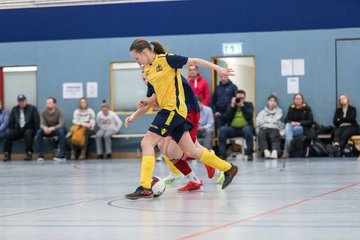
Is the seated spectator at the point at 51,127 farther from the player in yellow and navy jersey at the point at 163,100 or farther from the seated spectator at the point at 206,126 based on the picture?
the player in yellow and navy jersey at the point at 163,100

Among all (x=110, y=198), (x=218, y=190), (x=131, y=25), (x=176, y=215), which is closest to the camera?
(x=176, y=215)

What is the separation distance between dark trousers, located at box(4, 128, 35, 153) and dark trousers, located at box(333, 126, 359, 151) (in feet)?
26.1

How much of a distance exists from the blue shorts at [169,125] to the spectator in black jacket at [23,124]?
43.6 ft

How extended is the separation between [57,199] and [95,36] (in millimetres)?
14103

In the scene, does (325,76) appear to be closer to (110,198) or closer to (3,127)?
(3,127)

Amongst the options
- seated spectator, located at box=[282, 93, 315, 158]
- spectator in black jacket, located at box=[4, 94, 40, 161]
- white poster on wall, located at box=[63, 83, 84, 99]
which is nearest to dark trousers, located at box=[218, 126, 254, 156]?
seated spectator, located at box=[282, 93, 315, 158]

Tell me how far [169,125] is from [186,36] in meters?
13.5

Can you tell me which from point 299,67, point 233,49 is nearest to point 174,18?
point 233,49

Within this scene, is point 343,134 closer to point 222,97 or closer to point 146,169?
point 222,97

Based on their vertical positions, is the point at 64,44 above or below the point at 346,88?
above

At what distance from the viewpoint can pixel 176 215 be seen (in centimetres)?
705

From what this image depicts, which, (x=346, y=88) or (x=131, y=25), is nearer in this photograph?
(x=346, y=88)

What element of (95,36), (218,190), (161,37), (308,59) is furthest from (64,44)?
(218,190)

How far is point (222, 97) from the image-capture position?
2036cm
